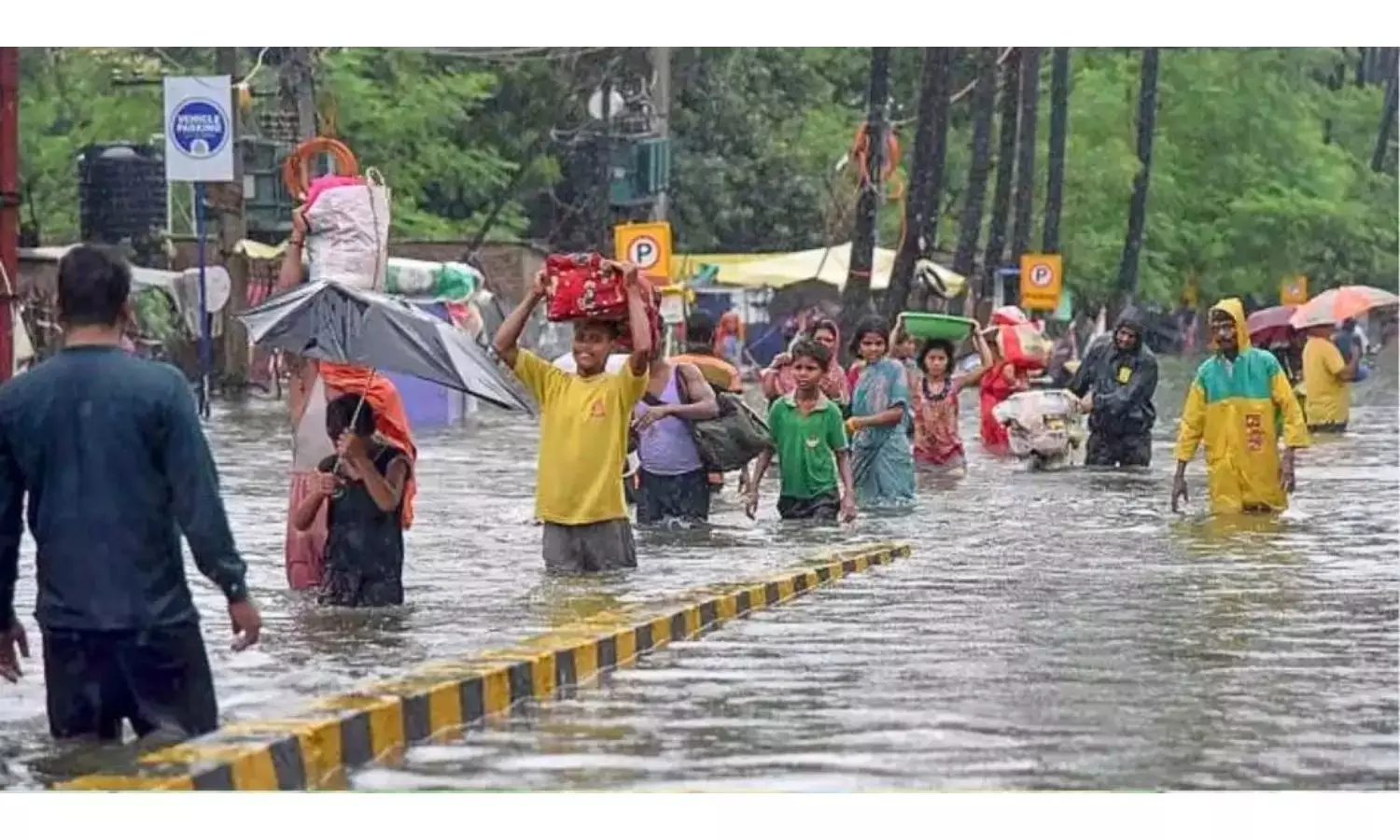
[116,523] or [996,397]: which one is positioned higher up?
[116,523]

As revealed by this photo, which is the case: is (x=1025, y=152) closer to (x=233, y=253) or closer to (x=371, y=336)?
(x=233, y=253)

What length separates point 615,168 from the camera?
3488 cm

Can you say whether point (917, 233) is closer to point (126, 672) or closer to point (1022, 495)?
point (1022, 495)

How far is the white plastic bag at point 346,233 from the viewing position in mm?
11844

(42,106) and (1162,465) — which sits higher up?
(42,106)

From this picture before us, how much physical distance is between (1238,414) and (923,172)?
56.1 feet

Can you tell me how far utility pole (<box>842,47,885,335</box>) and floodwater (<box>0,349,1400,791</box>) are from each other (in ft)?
49.5

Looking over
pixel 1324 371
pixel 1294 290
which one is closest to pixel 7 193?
pixel 1324 371

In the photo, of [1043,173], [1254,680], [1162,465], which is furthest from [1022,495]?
[1043,173]

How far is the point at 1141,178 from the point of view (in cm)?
5266

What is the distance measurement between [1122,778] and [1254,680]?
2163 mm

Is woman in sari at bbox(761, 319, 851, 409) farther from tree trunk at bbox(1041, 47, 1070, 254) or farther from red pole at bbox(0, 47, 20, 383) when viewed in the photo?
tree trunk at bbox(1041, 47, 1070, 254)

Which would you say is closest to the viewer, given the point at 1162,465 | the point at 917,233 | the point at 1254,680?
the point at 1254,680

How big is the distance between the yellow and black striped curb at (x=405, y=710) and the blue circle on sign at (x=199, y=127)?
62.7 ft
